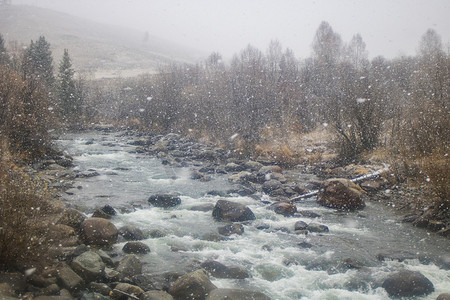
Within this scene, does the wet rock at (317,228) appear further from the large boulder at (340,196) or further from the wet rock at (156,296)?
the wet rock at (156,296)

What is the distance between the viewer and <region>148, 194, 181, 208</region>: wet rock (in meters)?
13.0

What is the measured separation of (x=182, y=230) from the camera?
1055 cm

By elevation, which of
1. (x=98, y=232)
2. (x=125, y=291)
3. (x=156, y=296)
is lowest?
(x=98, y=232)

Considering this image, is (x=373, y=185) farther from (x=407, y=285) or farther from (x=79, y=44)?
(x=79, y=44)

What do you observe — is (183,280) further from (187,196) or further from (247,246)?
(187,196)

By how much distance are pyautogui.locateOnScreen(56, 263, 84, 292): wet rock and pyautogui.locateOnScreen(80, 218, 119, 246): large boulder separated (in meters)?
2.21

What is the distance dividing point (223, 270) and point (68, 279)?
3.41 m

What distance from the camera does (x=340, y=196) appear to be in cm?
1298

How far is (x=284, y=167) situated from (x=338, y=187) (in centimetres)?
724

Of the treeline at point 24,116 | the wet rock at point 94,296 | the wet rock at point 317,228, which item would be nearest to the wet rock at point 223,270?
the wet rock at point 94,296

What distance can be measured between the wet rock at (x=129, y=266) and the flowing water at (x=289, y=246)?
1.29 ft

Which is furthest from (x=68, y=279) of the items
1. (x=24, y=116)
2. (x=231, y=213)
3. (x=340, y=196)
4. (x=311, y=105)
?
(x=311, y=105)

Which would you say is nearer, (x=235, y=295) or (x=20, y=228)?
(x=20, y=228)

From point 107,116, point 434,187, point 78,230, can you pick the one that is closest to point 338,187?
point 434,187
